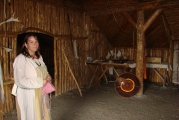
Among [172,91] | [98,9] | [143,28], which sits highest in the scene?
[98,9]

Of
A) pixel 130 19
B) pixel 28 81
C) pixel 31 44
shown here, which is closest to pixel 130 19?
pixel 130 19

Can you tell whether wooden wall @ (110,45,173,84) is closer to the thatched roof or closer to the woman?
the thatched roof

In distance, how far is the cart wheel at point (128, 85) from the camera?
4793 mm

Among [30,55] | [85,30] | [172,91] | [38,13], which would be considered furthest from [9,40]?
[172,91]

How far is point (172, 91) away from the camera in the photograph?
18.0 feet

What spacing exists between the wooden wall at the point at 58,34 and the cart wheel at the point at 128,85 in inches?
60.9

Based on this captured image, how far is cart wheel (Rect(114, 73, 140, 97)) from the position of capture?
15.7ft

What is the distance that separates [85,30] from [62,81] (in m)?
2.00

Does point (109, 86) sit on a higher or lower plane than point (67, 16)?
lower

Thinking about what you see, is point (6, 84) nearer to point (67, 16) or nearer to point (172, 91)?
point (67, 16)

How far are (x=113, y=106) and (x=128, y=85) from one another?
89 centimetres

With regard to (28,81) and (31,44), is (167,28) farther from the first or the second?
(28,81)

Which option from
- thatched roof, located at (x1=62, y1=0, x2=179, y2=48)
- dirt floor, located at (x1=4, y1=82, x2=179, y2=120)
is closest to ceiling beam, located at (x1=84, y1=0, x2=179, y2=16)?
thatched roof, located at (x1=62, y1=0, x2=179, y2=48)

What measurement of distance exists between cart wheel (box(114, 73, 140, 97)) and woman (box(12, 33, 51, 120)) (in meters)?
3.17
